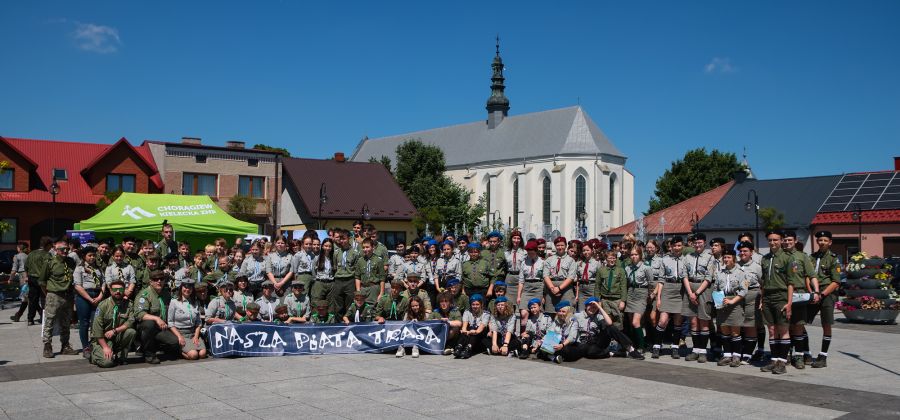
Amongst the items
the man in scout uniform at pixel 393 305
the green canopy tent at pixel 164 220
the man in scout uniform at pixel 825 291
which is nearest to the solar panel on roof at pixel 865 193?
the man in scout uniform at pixel 825 291

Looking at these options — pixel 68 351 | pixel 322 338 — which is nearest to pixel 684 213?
pixel 322 338

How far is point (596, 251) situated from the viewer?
43.3 feet

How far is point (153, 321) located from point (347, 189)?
3661 centimetres

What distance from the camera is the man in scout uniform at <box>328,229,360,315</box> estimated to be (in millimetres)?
12516

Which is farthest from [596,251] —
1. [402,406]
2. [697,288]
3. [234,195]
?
[234,195]

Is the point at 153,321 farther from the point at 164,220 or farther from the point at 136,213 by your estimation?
the point at 136,213

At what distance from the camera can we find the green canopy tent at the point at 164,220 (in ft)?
60.1

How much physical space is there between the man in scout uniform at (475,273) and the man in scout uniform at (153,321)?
4.87m

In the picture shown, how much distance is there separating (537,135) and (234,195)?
38488 millimetres

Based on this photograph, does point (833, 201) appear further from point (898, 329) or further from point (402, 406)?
point (402, 406)

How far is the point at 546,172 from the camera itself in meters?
71.0

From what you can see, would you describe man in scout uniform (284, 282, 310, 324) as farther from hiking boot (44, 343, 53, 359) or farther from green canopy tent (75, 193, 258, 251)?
green canopy tent (75, 193, 258, 251)

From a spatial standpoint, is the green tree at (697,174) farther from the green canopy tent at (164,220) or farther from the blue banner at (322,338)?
the blue banner at (322,338)

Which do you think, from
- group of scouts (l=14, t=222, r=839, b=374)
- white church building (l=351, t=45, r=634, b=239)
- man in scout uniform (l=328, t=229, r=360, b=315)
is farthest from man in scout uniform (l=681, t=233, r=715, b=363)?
white church building (l=351, t=45, r=634, b=239)
